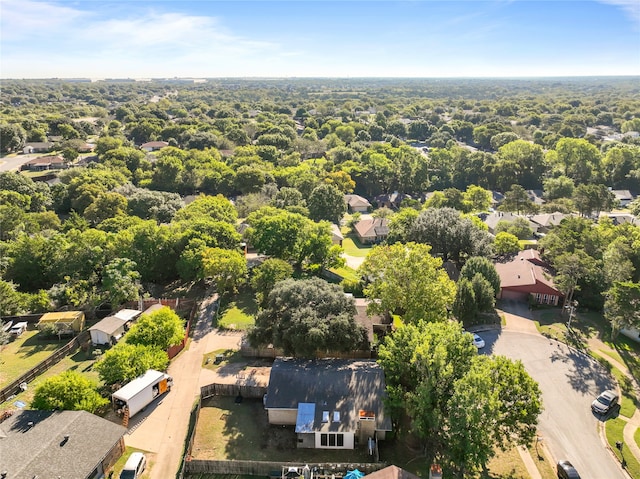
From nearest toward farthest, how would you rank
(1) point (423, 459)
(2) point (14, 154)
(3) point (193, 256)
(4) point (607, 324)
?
(1) point (423, 459)
(4) point (607, 324)
(3) point (193, 256)
(2) point (14, 154)

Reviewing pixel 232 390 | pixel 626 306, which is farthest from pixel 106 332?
pixel 626 306

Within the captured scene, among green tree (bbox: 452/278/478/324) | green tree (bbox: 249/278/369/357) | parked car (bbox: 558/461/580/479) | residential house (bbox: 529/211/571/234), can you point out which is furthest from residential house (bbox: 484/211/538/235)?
parked car (bbox: 558/461/580/479)

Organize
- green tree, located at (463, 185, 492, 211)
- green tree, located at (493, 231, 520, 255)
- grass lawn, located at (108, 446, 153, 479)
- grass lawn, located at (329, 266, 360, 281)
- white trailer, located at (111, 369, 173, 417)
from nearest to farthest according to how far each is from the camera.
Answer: grass lawn, located at (108, 446, 153, 479) → white trailer, located at (111, 369, 173, 417) → grass lawn, located at (329, 266, 360, 281) → green tree, located at (493, 231, 520, 255) → green tree, located at (463, 185, 492, 211)

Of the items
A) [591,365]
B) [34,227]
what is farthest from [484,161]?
[34,227]

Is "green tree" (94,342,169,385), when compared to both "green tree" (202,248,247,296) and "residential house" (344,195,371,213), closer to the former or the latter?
"green tree" (202,248,247,296)

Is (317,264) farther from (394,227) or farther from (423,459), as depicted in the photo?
(423,459)

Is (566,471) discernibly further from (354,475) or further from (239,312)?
(239,312)
